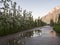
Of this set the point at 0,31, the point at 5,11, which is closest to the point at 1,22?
the point at 0,31

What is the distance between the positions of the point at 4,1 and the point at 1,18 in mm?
5532

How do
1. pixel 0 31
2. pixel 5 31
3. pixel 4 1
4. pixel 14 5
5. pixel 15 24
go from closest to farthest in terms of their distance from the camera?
pixel 0 31 < pixel 5 31 < pixel 4 1 < pixel 15 24 < pixel 14 5

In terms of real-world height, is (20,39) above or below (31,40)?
below

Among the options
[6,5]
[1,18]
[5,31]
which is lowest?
[5,31]

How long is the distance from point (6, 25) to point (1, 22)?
243cm

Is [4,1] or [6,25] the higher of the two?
[4,1]

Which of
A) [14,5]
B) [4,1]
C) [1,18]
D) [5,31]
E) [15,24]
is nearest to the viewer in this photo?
[5,31]

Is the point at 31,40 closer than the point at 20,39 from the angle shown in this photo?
Yes

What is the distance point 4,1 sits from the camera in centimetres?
4216

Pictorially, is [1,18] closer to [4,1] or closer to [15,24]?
[4,1]

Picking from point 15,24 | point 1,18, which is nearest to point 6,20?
point 1,18

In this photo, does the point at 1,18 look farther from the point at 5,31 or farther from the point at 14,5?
the point at 14,5

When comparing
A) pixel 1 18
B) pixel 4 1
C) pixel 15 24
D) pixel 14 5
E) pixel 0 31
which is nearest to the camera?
pixel 0 31

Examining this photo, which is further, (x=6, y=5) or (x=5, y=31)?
(x=6, y=5)
